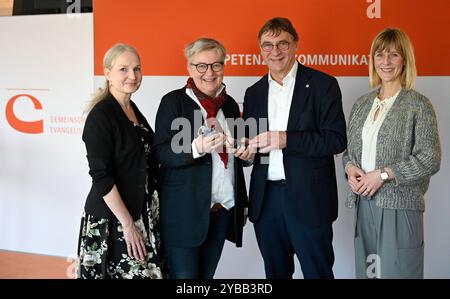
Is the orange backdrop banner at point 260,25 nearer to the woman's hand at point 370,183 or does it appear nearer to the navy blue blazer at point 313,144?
the navy blue blazer at point 313,144

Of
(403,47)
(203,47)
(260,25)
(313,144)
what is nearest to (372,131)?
(313,144)

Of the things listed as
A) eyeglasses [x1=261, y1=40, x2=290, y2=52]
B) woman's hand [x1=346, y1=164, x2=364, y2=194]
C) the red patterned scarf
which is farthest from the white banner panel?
woman's hand [x1=346, y1=164, x2=364, y2=194]

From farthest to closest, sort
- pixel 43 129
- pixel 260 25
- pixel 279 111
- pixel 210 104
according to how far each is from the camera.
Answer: pixel 43 129
pixel 260 25
pixel 279 111
pixel 210 104

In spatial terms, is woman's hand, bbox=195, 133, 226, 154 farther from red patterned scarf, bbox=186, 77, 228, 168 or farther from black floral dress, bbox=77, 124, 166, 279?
black floral dress, bbox=77, 124, 166, 279

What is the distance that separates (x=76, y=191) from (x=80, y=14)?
3.88 ft

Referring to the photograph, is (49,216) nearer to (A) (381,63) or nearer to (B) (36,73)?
(B) (36,73)

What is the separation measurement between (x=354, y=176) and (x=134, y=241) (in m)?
0.95

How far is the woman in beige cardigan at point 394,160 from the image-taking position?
6.88ft

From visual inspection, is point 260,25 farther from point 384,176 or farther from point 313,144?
point 384,176

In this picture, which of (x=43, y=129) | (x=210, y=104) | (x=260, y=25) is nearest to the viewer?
(x=210, y=104)

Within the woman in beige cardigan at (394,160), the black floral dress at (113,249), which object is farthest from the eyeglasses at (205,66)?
the woman in beige cardigan at (394,160)

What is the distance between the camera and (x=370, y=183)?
2.14m
